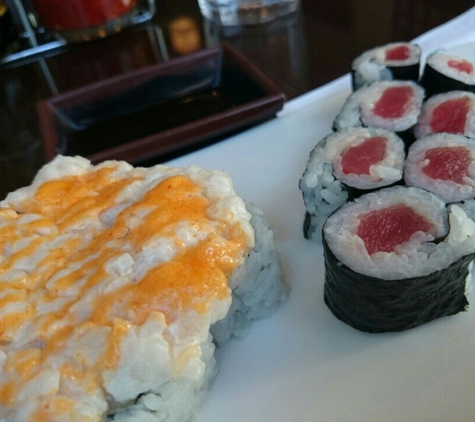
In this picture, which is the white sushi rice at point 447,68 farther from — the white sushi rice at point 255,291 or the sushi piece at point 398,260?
the white sushi rice at point 255,291

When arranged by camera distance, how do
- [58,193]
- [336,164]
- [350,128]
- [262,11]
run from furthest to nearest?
[262,11] → [350,128] → [336,164] → [58,193]

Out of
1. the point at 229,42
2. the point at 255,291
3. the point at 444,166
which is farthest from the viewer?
the point at 229,42

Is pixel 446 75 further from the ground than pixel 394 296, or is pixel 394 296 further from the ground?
pixel 446 75

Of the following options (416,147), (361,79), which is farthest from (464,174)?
(361,79)

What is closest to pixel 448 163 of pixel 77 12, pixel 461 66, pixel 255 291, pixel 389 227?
pixel 389 227

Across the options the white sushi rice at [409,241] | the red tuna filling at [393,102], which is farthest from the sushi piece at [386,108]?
the white sushi rice at [409,241]

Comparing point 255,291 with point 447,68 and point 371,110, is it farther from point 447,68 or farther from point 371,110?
point 447,68

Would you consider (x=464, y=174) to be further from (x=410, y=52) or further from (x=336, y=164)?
(x=410, y=52)
